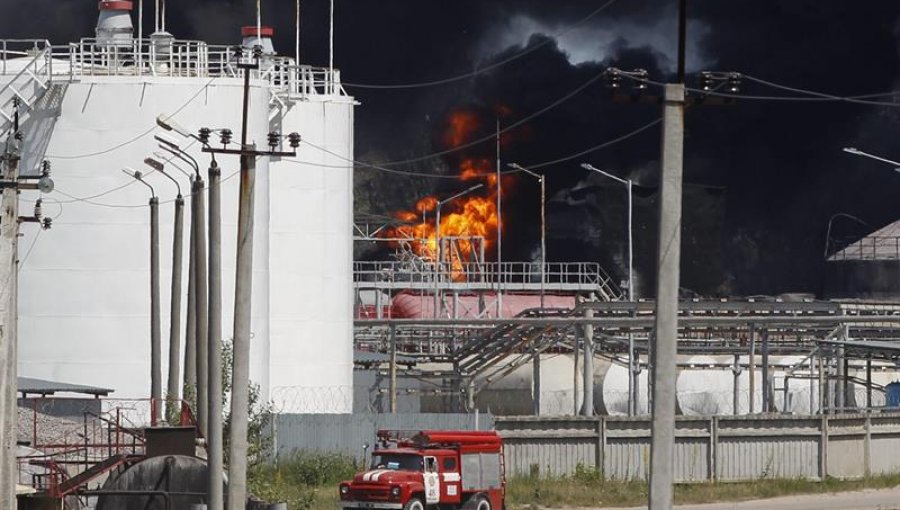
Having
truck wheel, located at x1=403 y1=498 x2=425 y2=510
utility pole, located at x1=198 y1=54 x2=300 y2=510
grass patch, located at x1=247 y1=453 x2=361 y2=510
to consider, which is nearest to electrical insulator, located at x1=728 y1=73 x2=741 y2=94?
utility pole, located at x1=198 y1=54 x2=300 y2=510

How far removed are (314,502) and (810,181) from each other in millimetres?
69214

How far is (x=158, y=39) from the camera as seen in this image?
67062 millimetres

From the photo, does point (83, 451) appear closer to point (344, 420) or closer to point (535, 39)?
point (344, 420)

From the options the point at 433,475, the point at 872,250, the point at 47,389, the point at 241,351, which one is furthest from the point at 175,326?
the point at 872,250

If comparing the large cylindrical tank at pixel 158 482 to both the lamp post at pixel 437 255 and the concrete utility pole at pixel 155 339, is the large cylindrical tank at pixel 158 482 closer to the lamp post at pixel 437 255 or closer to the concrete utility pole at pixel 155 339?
the concrete utility pole at pixel 155 339

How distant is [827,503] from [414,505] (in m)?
11.1

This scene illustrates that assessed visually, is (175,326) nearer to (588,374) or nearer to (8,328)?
(8,328)

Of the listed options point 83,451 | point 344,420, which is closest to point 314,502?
point 83,451

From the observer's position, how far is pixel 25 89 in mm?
65000

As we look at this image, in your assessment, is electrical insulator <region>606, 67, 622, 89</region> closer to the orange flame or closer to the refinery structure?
the refinery structure

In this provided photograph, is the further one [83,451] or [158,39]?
[158,39]

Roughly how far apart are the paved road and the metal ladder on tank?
26.1 meters

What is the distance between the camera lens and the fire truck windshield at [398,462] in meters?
A: 44.3

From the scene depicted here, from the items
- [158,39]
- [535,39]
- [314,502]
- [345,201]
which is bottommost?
[314,502]
